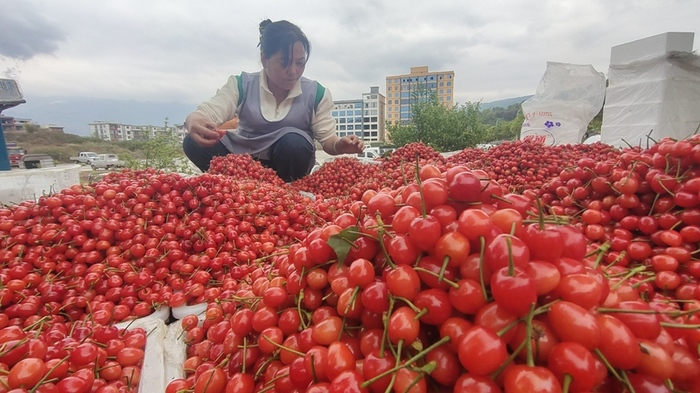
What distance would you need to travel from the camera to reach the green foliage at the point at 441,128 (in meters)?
12.4

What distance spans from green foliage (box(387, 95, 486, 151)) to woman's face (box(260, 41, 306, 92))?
9.11 m

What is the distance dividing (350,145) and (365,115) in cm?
7350

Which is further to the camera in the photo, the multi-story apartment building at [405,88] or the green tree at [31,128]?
the multi-story apartment building at [405,88]

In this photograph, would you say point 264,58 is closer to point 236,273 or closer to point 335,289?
point 236,273

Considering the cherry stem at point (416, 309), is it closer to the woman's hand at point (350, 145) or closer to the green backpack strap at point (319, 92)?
the woman's hand at point (350, 145)

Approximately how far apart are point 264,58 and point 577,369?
3.45 meters

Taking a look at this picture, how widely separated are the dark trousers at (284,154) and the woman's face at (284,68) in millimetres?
512

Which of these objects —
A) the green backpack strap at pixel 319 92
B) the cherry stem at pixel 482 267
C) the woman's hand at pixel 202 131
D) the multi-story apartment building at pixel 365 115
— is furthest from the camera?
the multi-story apartment building at pixel 365 115

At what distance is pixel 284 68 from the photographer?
3230 millimetres

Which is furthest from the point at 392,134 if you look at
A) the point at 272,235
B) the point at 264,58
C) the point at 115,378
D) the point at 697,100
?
the point at 115,378

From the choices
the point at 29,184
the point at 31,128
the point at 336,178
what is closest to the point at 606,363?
the point at 336,178

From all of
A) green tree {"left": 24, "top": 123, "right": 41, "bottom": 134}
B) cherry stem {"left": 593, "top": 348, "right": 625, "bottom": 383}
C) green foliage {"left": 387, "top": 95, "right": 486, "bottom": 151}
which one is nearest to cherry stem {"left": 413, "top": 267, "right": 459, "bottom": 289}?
cherry stem {"left": 593, "top": 348, "right": 625, "bottom": 383}

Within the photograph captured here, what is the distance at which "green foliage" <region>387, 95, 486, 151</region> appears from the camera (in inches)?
489

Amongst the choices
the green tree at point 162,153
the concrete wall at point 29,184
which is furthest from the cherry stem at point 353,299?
the green tree at point 162,153
